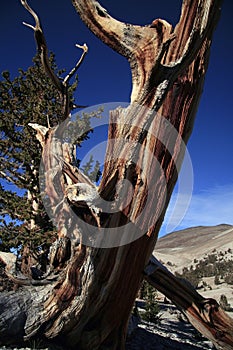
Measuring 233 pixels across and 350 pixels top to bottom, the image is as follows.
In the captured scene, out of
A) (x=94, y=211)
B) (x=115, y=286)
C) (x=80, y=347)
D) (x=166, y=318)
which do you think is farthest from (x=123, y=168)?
(x=166, y=318)

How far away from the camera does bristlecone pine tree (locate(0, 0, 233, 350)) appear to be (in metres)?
2.14

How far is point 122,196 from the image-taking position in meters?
2.15

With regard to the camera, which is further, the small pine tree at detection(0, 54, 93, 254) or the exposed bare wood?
the small pine tree at detection(0, 54, 93, 254)

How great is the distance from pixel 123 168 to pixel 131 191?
182 millimetres

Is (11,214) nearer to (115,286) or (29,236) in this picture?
(29,236)

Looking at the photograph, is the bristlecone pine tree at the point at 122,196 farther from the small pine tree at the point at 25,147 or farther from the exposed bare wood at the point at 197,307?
the small pine tree at the point at 25,147

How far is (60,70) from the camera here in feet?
25.3

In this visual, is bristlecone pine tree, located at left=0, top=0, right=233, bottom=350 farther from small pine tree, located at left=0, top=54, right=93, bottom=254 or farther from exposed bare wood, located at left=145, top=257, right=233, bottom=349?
small pine tree, located at left=0, top=54, right=93, bottom=254

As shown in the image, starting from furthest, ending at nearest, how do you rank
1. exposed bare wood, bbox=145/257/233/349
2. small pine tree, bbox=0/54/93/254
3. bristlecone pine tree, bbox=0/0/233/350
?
small pine tree, bbox=0/54/93/254
exposed bare wood, bbox=145/257/233/349
bristlecone pine tree, bbox=0/0/233/350

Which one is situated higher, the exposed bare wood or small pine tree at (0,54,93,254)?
small pine tree at (0,54,93,254)

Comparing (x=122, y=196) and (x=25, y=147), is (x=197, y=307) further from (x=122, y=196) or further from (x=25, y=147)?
(x=25, y=147)

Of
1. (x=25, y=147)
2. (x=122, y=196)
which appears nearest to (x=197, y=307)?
(x=122, y=196)

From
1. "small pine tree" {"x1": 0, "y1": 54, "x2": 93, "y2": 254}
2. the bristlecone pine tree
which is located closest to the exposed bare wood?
the bristlecone pine tree

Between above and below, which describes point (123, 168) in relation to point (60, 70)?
below
